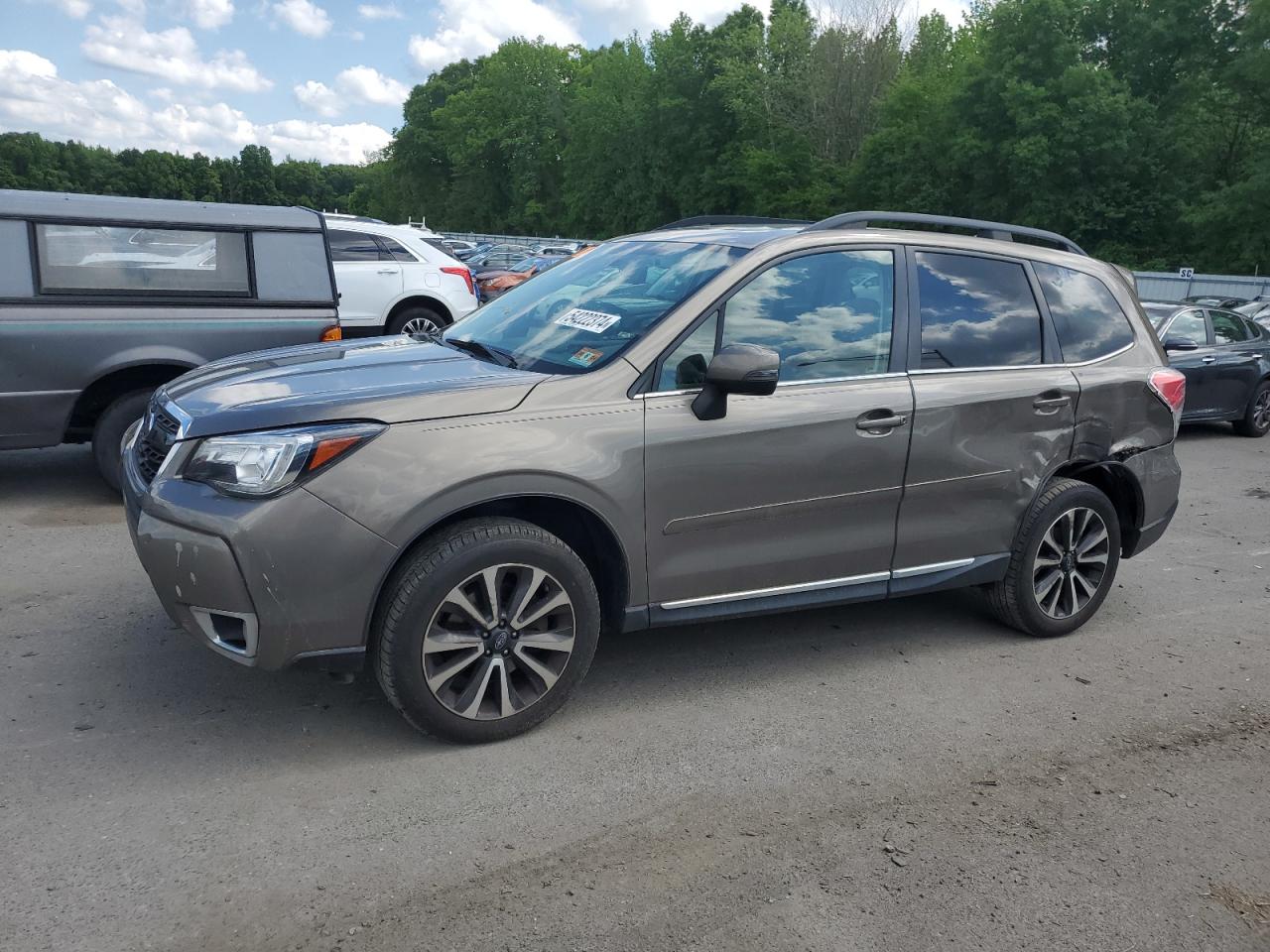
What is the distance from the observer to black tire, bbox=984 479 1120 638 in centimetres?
488

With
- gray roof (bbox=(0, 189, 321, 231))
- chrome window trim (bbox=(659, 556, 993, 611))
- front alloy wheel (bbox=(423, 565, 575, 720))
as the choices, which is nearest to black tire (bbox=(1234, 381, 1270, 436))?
chrome window trim (bbox=(659, 556, 993, 611))

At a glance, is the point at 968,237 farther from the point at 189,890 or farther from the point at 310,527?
the point at 189,890

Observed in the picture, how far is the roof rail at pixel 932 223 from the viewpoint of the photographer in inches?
176

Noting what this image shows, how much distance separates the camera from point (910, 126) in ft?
171

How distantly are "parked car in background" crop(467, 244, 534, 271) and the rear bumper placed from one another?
32.2 meters

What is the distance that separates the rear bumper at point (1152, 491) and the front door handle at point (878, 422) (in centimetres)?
151

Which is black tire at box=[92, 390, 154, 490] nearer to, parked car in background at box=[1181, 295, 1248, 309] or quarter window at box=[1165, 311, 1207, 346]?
quarter window at box=[1165, 311, 1207, 346]

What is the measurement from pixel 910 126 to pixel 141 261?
50.6 metres

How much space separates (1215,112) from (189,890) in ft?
Answer: 163

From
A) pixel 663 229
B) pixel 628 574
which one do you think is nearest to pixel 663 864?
pixel 628 574

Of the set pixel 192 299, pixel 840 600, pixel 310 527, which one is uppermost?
pixel 192 299

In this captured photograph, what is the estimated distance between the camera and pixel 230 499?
341cm

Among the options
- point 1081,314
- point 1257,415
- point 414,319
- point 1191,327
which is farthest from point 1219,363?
point 414,319

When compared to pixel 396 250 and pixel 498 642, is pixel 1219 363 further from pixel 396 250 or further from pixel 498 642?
pixel 498 642
